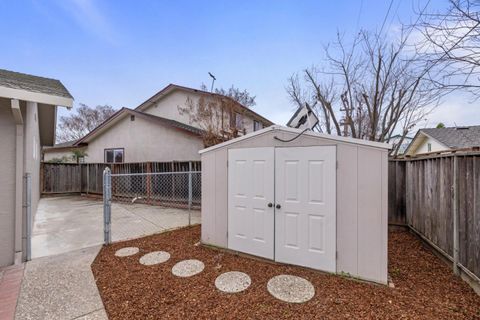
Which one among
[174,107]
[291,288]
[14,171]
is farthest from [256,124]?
[291,288]

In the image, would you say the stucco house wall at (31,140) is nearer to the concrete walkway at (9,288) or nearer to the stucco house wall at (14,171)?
the stucco house wall at (14,171)

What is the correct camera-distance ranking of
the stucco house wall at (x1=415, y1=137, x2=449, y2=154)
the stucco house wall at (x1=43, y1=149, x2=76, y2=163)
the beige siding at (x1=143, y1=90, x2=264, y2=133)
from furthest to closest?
the stucco house wall at (x1=43, y1=149, x2=76, y2=163)
the stucco house wall at (x1=415, y1=137, x2=449, y2=154)
the beige siding at (x1=143, y1=90, x2=264, y2=133)

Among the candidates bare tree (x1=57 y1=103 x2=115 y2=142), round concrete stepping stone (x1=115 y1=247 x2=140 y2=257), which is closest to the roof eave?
round concrete stepping stone (x1=115 y1=247 x2=140 y2=257)

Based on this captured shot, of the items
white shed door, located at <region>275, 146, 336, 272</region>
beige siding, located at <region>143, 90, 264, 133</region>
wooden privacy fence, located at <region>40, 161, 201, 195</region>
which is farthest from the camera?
beige siding, located at <region>143, 90, 264, 133</region>

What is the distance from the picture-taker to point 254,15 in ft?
27.3

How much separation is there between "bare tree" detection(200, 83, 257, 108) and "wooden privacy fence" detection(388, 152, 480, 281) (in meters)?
7.87

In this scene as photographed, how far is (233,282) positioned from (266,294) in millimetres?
588

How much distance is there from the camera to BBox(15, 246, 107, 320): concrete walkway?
2887mm

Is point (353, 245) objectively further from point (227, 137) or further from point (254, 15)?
point (254, 15)

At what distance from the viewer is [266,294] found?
3.24 m

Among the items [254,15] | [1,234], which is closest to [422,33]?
[254,15]

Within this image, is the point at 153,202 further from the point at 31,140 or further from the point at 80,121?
the point at 80,121

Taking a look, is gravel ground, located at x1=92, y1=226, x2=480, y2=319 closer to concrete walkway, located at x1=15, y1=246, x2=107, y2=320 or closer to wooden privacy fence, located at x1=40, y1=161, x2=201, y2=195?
concrete walkway, located at x1=15, y1=246, x2=107, y2=320

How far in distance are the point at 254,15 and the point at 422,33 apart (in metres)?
5.91
